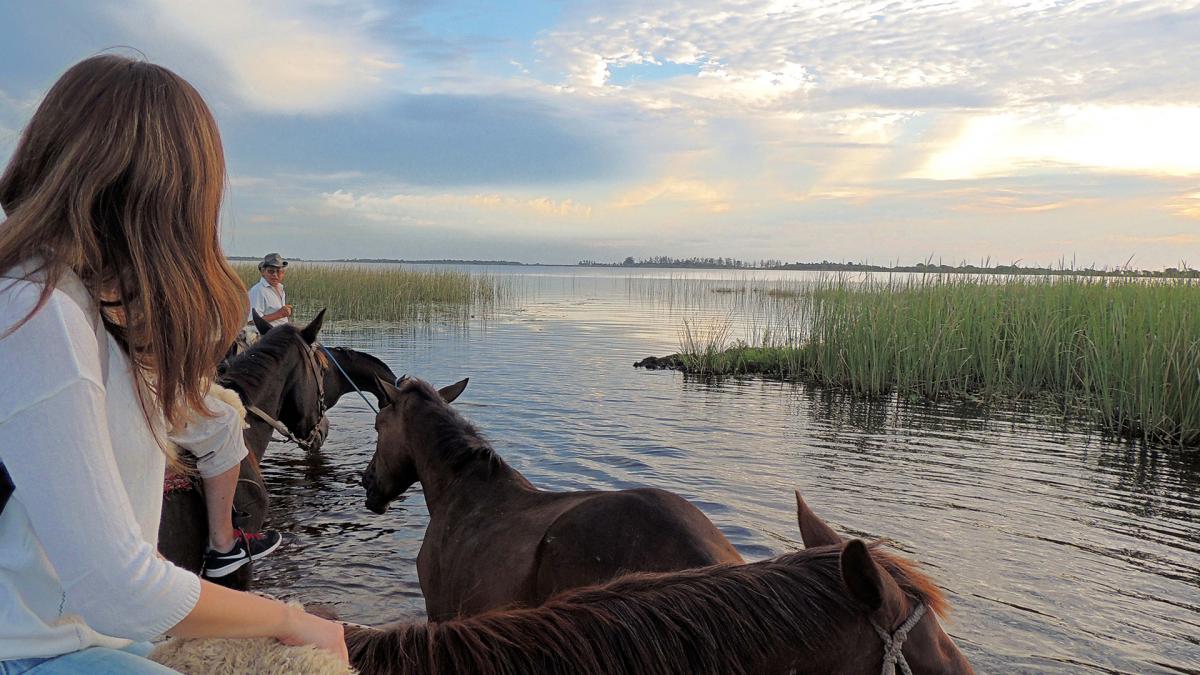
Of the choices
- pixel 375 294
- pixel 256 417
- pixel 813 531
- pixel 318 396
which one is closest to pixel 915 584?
pixel 813 531

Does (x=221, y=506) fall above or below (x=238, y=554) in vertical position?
above

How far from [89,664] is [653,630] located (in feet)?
3.07

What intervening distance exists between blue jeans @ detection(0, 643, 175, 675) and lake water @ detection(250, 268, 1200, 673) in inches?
156

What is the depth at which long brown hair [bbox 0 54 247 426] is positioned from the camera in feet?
4.08

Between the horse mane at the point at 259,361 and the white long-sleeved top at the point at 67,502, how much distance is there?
4.13 meters

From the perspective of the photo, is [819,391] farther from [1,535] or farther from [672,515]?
[1,535]

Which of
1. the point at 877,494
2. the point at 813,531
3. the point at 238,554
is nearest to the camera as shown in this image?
the point at 813,531

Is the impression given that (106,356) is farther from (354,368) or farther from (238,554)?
(354,368)

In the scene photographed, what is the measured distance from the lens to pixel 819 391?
1376cm

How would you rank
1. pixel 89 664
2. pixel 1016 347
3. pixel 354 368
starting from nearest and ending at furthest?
pixel 89 664 < pixel 354 368 < pixel 1016 347

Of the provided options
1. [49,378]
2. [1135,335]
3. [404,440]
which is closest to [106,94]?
[49,378]

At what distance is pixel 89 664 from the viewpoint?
4.05ft

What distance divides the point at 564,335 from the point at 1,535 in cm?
2212

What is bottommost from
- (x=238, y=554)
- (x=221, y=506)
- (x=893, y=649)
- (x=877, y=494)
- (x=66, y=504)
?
(x=877, y=494)
